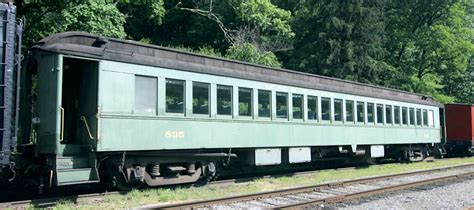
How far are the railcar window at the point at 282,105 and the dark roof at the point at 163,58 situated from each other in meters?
0.38

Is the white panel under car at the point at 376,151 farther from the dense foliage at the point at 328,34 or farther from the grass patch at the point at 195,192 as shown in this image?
the dense foliage at the point at 328,34

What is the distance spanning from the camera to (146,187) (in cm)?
1109

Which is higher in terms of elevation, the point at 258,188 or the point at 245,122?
the point at 245,122

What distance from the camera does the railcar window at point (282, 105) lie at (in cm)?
1364

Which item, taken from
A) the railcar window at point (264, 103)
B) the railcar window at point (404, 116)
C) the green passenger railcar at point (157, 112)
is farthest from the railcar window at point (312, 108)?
the railcar window at point (404, 116)

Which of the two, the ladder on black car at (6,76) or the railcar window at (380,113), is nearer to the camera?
the ladder on black car at (6,76)

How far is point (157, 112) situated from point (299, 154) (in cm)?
569

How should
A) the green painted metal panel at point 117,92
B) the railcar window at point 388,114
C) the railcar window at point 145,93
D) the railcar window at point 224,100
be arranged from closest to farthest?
1. the green painted metal panel at point 117,92
2. the railcar window at point 145,93
3. the railcar window at point 224,100
4. the railcar window at point 388,114

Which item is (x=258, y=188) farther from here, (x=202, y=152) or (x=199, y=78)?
(x=199, y=78)

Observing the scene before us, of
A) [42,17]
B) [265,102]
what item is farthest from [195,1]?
[265,102]

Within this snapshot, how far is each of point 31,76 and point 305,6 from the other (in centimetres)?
2626

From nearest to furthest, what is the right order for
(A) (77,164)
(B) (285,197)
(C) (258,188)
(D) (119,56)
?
(A) (77,164), (D) (119,56), (B) (285,197), (C) (258,188)

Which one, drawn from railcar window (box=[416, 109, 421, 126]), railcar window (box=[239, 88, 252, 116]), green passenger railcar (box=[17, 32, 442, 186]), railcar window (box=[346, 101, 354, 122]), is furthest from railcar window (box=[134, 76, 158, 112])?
railcar window (box=[416, 109, 421, 126])

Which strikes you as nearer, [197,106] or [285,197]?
[285,197]
